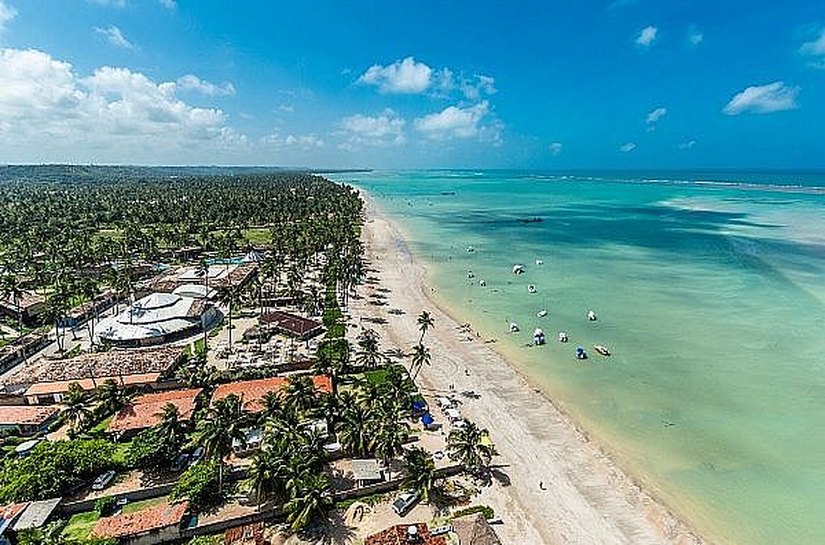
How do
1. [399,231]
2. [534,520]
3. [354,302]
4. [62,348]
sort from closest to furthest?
1. [534,520]
2. [62,348]
3. [354,302]
4. [399,231]

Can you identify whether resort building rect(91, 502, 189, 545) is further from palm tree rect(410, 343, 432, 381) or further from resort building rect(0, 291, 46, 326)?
resort building rect(0, 291, 46, 326)

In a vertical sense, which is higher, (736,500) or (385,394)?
(385,394)

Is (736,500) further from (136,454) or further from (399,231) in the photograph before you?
(399,231)

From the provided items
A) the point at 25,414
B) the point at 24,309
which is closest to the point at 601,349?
the point at 25,414

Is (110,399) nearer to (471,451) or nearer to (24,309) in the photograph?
(471,451)

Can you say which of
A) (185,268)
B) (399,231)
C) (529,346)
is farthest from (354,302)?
(399,231)

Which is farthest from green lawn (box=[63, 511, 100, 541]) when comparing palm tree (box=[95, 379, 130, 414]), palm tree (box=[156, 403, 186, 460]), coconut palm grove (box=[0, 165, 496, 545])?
palm tree (box=[95, 379, 130, 414])
